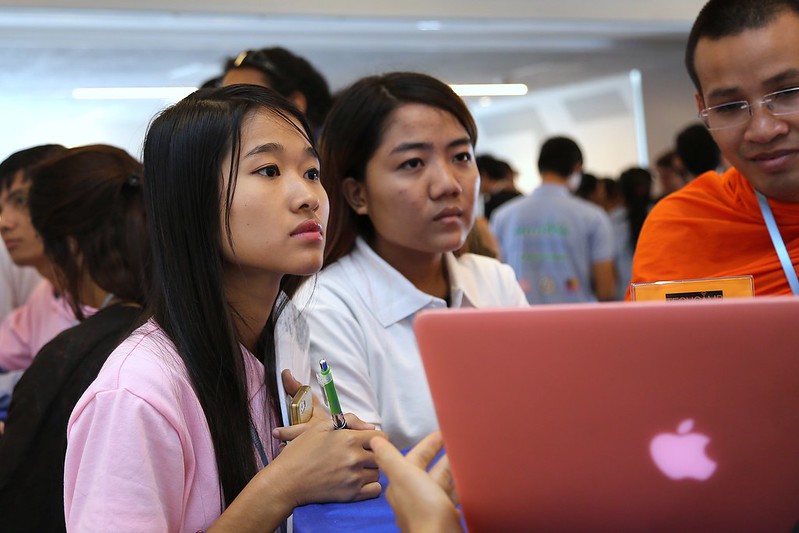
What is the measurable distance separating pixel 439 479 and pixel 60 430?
0.97 meters

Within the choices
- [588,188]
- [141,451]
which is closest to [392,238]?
[141,451]

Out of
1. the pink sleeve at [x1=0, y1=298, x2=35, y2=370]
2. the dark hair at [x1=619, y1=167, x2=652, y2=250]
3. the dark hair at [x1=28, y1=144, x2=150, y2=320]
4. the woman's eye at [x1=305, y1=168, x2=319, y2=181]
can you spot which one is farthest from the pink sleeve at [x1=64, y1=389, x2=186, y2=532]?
the dark hair at [x1=619, y1=167, x2=652, y2=250]

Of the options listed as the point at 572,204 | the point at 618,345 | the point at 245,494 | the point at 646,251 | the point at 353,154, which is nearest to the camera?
the point at 618,345

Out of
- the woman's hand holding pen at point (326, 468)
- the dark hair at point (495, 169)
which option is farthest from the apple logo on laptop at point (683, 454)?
the dark hair at point (495, 169)

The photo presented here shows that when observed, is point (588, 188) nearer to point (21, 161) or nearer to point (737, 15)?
point (21, 161)

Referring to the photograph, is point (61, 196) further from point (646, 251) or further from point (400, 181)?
point (646, 251)

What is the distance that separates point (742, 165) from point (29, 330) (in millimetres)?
2110

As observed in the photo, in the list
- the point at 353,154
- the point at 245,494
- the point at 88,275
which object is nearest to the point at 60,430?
the point at 88,275

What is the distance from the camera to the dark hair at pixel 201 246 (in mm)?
1126

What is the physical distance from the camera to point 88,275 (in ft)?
6.46

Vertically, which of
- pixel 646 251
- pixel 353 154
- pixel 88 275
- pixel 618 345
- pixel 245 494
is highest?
pixel 353 154

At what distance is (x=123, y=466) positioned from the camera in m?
0.99

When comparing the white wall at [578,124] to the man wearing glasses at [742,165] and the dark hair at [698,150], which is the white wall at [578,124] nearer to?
the dark hair at [698,150]

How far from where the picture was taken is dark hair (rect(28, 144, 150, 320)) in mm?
1807
